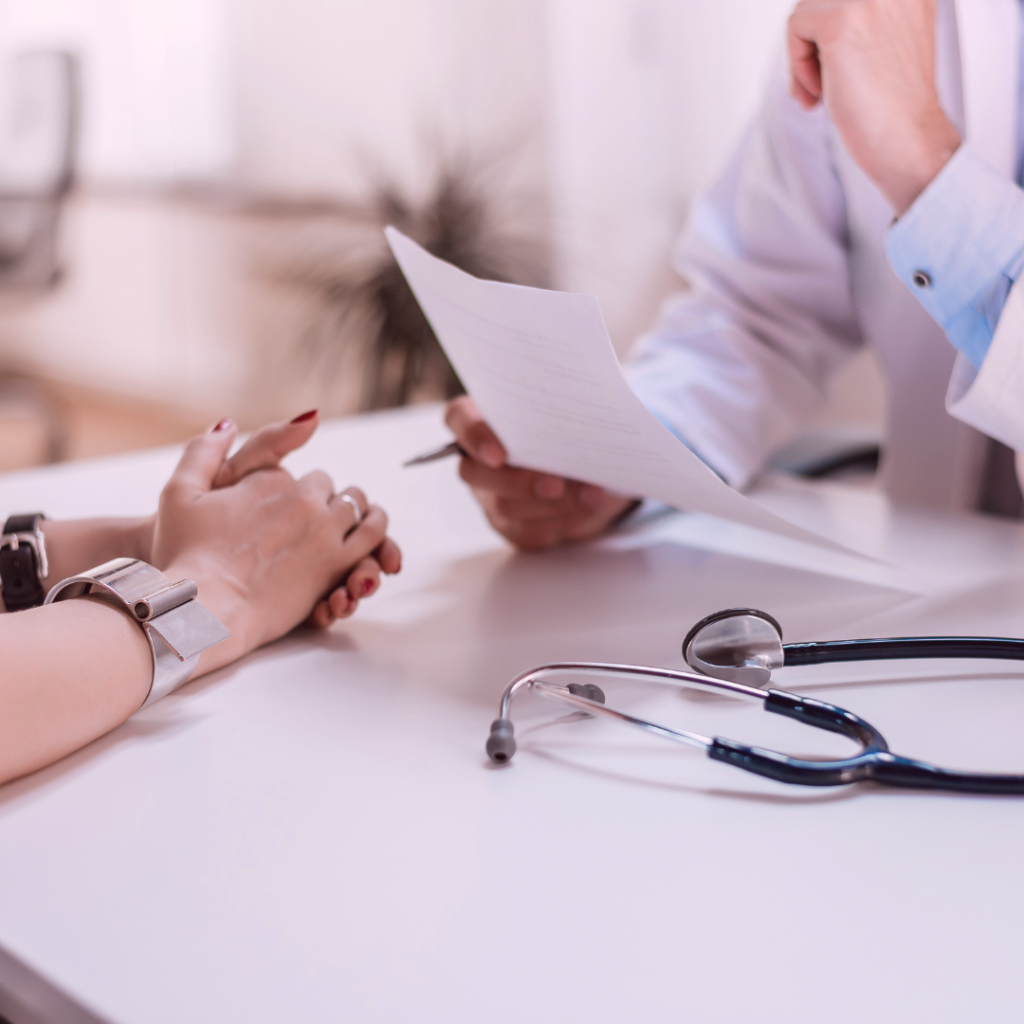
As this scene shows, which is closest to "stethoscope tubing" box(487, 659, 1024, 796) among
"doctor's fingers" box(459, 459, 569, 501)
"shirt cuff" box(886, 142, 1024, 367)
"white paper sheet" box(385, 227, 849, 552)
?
"white paper sheet" box(385, 227, 849, 552)

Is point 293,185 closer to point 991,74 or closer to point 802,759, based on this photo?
point 991,74

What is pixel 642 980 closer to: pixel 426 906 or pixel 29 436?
pixel 426 906

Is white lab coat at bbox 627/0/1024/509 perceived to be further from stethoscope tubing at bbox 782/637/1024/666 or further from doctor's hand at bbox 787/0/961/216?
stethoscope tubing at bbox 782/637/1024/666

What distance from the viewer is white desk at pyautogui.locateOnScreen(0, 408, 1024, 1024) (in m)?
0.29

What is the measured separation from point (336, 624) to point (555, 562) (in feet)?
0.56

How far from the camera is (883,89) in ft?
2.19

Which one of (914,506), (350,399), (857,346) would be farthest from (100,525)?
(350,399)

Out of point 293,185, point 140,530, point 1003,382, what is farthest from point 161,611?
point 293,185

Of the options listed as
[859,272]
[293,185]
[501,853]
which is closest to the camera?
[501,853]

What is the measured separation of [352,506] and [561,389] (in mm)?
160

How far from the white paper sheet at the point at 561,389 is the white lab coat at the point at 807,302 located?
0.84 feet

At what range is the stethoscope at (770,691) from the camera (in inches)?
14.9

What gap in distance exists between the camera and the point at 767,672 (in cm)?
47

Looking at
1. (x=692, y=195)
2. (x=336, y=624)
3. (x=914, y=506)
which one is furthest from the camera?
(x=692, y=195)
